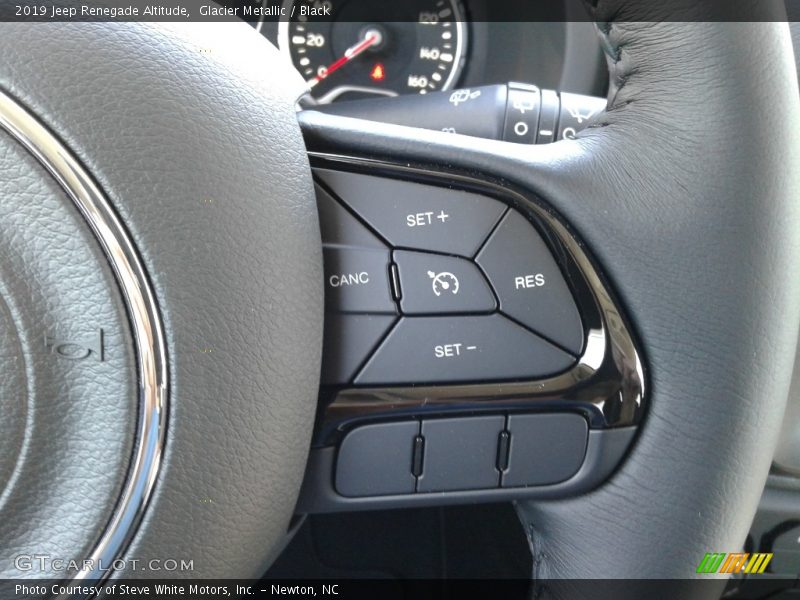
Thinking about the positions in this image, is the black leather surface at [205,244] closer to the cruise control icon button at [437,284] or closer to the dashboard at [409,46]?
the cruise control icon button at [437,284]

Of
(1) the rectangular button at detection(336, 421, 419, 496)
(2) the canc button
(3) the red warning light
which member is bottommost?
(1) the rectangular button at detection(336, 421, 419, 496)

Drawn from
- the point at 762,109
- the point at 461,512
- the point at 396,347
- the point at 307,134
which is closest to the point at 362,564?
the point at 461,512

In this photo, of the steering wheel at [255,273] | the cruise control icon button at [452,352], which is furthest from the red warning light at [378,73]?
the cruise control icon button at [452,352]

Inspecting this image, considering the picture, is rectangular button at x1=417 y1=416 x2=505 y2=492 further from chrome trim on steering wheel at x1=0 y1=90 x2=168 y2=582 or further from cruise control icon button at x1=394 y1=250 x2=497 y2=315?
chrome trim on steering wheel at x1=0 y1=90 x2=168 y2=582

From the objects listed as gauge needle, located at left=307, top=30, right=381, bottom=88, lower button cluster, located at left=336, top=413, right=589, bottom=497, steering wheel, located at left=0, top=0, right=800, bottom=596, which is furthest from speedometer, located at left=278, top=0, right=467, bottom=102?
lower button cluster, located at left=336, top=413, right=589, bottom=497

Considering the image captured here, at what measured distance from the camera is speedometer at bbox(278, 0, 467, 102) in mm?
1831

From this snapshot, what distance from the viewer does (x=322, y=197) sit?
0.76m

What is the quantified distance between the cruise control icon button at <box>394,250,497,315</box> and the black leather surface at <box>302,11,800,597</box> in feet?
0.28

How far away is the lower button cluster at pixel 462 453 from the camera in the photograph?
2.44 feet

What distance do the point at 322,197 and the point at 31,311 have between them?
0.82 feet

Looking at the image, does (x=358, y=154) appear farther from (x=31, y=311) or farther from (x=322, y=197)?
(x=31, y=311)

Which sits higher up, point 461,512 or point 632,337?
point 632,337

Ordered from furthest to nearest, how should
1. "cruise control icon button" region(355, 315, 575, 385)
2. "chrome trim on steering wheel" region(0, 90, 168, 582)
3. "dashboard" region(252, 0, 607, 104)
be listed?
"dashboard" region(252, 0, 607, 104) < "cruise control icon button" region(355, 315, 575, 385) < "chrome trim on steering wheel" region(0, 90, 168, 582)

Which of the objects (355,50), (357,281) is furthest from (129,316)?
(355,50)
